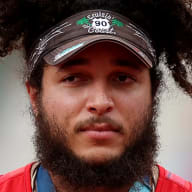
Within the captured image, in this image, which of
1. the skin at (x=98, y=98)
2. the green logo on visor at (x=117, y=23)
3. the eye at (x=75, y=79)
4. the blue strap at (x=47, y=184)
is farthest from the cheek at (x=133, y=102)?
the blue strap at (x=47, y=184)

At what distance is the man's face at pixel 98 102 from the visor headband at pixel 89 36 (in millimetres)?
62

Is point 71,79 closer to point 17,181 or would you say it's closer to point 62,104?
point 62,104

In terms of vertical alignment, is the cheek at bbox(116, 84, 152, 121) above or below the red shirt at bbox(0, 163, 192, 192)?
above

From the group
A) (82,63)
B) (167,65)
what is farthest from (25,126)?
(82,63)

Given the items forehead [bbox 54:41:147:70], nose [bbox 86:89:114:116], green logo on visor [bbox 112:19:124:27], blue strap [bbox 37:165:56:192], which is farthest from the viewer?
blue strap [bbox 37:165:56:192]

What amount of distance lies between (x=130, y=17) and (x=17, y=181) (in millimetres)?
1330

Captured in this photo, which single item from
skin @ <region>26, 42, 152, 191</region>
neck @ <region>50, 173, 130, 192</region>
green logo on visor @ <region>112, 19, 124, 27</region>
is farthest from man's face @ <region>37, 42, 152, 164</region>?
neck @ <region>50, 173, 130, 192</region>

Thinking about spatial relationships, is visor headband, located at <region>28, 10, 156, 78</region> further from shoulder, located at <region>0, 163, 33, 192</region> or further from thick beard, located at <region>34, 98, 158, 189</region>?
shoulder, located at <region>0, 163, 33, 192</region>

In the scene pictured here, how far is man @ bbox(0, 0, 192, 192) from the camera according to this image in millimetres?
2803

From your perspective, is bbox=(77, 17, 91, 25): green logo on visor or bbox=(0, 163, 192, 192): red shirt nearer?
bbox=(77, 17, 91, 25): green logo on visor

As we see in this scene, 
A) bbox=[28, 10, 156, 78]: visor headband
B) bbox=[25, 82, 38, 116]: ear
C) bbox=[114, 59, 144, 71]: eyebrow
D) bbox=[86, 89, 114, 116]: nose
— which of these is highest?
bbox=[28, 10, 156, 78]: visor headband

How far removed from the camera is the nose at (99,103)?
2721mm

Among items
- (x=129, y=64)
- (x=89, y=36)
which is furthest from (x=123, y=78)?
(x=89, y=36)

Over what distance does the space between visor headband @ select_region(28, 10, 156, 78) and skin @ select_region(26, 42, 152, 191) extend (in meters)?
0.06
